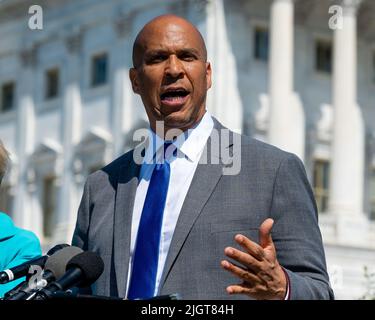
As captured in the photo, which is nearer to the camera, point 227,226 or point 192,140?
point 227,226

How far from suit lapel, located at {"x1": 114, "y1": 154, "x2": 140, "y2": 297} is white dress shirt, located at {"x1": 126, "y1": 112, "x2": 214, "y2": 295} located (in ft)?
0.07

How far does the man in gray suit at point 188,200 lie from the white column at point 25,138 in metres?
52.6

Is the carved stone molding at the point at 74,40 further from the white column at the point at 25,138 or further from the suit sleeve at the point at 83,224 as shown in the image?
the suit sleeve at the point at 83,224

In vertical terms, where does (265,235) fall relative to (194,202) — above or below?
below

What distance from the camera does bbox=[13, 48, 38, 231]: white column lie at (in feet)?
195

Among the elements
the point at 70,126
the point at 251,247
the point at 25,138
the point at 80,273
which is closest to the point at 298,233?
the point at 251,247

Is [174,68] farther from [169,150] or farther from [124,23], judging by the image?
[124,23]

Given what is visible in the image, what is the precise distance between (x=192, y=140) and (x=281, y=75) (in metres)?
43.9

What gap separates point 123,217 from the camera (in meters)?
6.52

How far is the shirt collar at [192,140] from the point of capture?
6539 millimetres

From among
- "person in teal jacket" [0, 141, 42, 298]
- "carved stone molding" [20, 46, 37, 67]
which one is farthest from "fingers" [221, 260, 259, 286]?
"carved stone molding" [20, 46, 37, 67]

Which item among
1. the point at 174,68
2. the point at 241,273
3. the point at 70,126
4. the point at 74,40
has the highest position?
the point at 74,40
